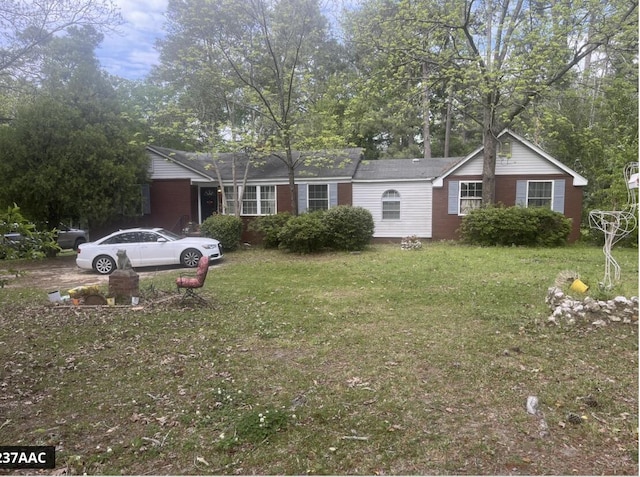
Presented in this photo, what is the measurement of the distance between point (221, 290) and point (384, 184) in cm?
1037

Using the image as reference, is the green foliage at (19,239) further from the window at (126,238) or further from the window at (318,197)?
the window at (318,197)

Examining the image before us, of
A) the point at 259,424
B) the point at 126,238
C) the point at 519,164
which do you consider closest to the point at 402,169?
the point at 519,164

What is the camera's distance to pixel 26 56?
12180mm

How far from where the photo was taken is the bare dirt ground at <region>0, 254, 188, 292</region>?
384 inches

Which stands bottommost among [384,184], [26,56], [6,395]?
[6,395]

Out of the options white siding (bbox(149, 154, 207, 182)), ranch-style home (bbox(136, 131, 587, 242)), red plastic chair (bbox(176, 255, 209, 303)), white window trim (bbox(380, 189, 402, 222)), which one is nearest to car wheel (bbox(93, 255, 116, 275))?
red plastic chair (bbox(176, 255, 209, 303))

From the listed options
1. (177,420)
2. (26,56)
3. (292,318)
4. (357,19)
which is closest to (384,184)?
(357,19)

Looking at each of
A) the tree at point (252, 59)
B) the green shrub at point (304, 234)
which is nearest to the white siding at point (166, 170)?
the tree at point (252, 59)

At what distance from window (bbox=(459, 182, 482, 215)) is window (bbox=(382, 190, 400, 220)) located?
2.58m

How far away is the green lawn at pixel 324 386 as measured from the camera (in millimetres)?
2754

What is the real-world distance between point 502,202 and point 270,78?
35.4 feet

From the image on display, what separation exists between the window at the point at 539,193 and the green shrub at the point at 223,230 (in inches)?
453

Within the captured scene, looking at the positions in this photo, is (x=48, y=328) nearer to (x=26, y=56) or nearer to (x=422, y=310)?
(x=422, y=310)

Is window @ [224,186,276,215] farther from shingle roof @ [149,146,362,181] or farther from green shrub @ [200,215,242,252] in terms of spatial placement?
green shrub @ [200,215,242,252]
